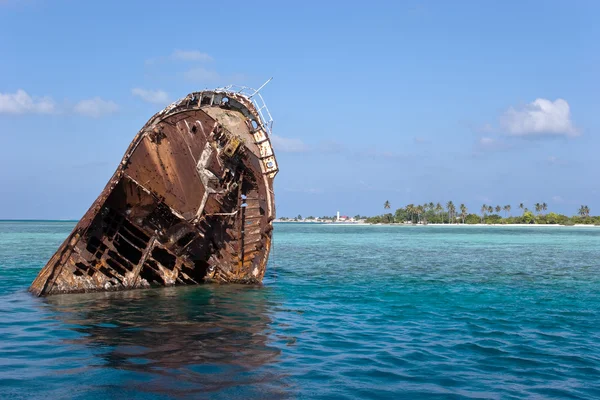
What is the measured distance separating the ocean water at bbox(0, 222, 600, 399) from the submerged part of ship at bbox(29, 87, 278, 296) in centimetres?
87

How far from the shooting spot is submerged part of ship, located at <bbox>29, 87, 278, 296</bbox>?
50.5 ft

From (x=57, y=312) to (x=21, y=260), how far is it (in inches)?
739

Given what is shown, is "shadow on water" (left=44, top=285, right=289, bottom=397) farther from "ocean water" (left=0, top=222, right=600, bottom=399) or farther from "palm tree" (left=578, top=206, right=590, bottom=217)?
"palm tree" (left=578, top=206, right=590, bottom=217)

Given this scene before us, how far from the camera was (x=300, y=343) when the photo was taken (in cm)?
1002

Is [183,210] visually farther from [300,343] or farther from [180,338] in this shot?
[300,343]

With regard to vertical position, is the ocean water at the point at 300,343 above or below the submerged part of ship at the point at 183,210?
below

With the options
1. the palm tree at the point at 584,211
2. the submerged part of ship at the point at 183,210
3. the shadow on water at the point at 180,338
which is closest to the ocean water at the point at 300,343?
the shadow on water at the point at 180,338

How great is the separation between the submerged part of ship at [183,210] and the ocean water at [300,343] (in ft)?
2.87

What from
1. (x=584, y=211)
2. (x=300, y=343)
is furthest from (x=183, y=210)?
(x=584, y=211)

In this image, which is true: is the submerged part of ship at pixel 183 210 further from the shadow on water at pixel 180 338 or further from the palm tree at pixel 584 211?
the palm tree at pixel 584 211

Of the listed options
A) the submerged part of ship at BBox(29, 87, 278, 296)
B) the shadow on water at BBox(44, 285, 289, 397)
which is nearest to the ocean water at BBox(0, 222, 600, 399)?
the shadow on water at BBox(44, 285, 289, 397)

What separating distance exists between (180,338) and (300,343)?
2225 mm

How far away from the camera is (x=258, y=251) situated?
57.8ft

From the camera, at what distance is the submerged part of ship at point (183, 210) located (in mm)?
15391
